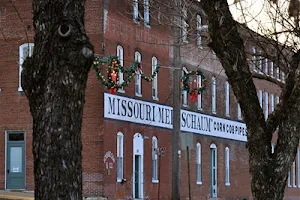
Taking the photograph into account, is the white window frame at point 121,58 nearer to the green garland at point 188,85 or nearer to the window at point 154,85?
the green garland at point 188,85

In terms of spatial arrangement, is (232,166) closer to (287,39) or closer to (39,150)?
(287,39)

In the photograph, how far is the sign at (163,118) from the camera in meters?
34.1

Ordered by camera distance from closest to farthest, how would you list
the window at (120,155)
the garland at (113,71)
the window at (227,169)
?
the garland at (113,71), the window at (120,155), the window at (227,169)

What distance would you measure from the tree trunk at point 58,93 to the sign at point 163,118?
82.6ft

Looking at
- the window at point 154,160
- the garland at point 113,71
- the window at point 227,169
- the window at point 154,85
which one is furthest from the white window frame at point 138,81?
the window at point 227,169

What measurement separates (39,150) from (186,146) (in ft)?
63.4

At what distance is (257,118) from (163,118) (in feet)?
84.6

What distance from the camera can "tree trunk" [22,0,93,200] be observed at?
766cm

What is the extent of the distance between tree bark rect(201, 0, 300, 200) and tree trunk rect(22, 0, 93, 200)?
218 inches

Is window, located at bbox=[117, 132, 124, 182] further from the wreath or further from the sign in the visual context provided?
the wreath

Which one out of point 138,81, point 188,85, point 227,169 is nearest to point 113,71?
point 138,81

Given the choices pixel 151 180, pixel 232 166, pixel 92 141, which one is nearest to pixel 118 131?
pixel 92 141

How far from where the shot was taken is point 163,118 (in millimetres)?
38781

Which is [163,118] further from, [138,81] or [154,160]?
[138,81]
